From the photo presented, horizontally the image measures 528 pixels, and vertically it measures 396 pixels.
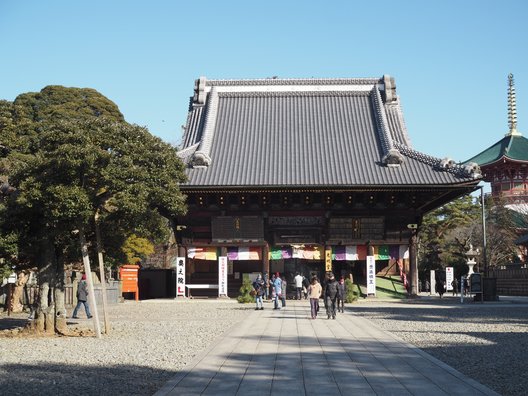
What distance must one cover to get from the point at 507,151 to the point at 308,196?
43878 millimetres

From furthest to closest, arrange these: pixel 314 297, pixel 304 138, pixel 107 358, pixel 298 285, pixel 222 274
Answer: pixel 304 138 < pixel 222 274 < pixel 298 285 < pixel 314 297 < pixel 107 358

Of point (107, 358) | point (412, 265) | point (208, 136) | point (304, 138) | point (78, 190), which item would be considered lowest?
point (107, 358)

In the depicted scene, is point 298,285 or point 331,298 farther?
point 298,285

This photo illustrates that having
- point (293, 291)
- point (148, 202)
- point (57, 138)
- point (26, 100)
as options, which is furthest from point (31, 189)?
point (26, 100)

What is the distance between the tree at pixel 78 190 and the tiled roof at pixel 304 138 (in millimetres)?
16287

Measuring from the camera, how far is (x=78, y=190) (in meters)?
16.2

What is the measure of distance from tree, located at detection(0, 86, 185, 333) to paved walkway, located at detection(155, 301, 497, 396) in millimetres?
4320

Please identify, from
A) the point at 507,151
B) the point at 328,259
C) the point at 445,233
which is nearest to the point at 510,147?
the point at 507,151

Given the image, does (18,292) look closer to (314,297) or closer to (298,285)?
(314,297)

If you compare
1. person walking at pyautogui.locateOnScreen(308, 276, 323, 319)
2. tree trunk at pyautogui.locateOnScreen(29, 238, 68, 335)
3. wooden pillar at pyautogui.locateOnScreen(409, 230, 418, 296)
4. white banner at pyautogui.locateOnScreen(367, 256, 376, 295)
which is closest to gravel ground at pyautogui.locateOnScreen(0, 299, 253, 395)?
tree trunk at pyautogui.locateOnScreen(29, 238, 68, 335)

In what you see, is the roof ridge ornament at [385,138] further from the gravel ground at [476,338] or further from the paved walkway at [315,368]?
the paved walkway at [315,368]

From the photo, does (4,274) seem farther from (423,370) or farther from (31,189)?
(423,370)

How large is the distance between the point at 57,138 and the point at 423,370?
10295 millimetres

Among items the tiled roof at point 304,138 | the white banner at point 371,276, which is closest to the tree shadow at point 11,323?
the tiled roof at point 304,138
